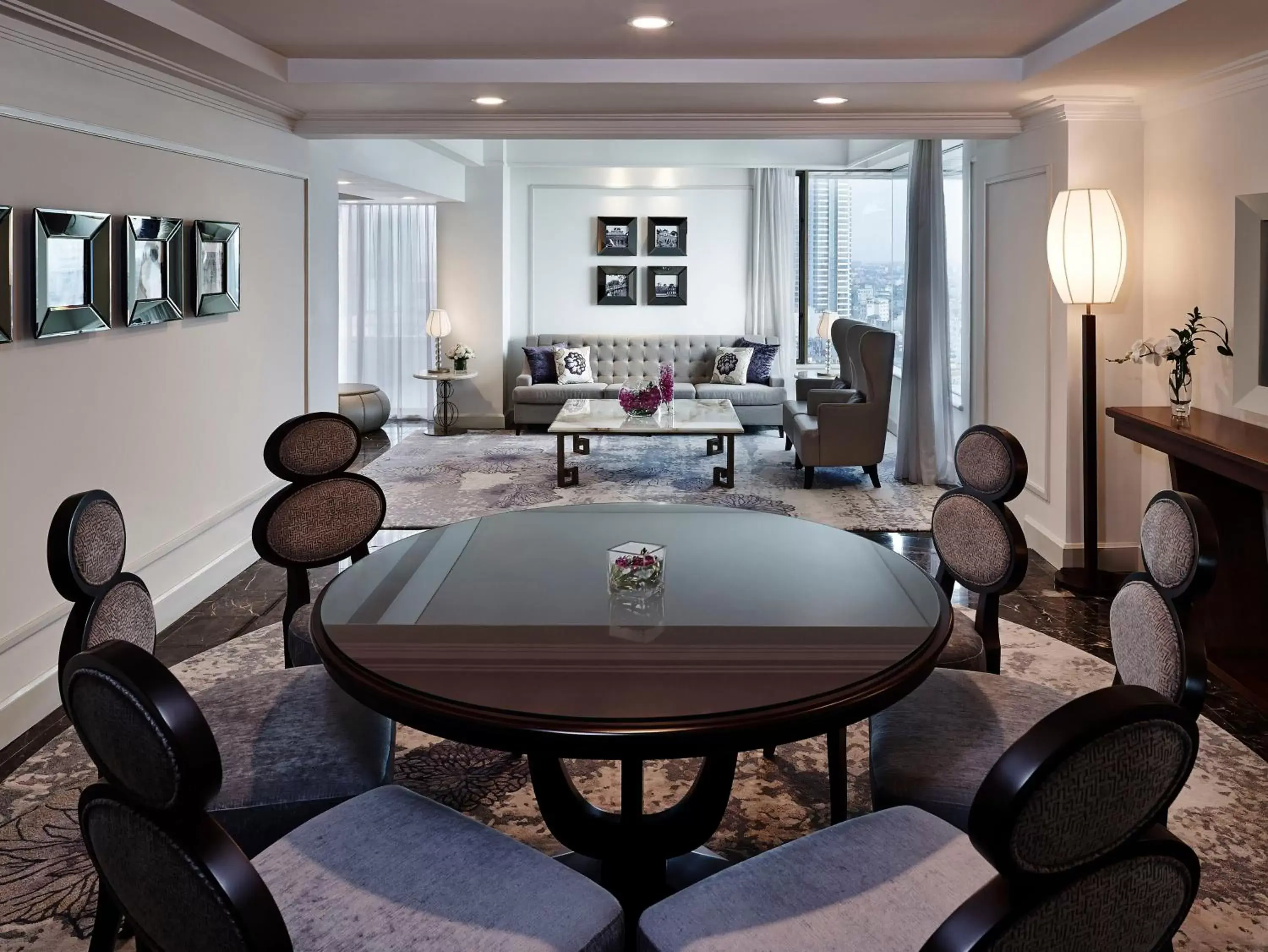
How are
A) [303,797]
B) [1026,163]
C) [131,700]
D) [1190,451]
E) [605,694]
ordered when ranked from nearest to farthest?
[131,700], [605,694], [303,797], [1190,451], [1026,163]

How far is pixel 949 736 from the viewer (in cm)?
196

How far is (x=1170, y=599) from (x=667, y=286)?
851 cm

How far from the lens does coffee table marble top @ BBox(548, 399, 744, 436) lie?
6.84 meters

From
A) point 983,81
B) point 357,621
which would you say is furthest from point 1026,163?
point 357,621

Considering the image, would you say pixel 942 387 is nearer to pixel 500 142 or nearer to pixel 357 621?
pixel 500 142

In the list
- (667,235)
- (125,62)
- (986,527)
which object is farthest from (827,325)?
(986,527)

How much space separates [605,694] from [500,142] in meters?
8.47

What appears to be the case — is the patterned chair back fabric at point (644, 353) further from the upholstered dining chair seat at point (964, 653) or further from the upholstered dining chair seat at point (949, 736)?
the upholstered dining chair seat at point (949, 736)

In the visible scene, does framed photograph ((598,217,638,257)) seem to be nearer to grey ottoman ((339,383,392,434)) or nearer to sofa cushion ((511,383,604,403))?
sofa cushion ((511,383,604,403))

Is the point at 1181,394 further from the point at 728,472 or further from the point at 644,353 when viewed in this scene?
the point at 644,353

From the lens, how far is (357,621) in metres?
1.98

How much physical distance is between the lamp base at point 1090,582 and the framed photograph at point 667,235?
604 centimetres

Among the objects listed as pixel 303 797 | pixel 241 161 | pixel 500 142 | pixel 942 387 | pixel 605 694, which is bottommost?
pixel 303 797

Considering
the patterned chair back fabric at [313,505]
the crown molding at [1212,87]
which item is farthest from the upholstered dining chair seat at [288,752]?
the crown molding at [1212,87]
